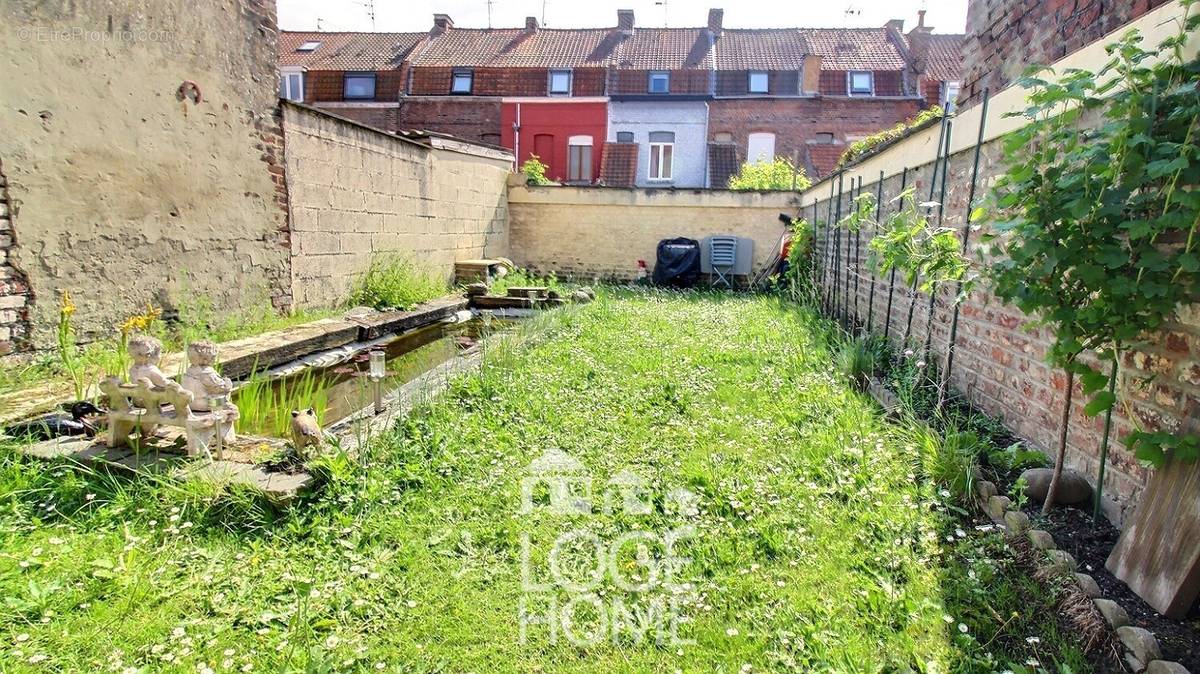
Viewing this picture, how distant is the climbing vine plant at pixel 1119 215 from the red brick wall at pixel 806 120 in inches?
688

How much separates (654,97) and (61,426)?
17865 millimetres

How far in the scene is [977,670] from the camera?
184 centimetres

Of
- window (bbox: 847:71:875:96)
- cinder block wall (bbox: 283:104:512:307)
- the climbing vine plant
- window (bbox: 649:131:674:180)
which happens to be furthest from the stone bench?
window (bbox: 847:71:875:96)

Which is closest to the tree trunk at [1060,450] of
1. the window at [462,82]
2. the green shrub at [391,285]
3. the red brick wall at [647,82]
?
the green shrub at [391,285]

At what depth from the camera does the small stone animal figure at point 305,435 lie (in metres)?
2.98

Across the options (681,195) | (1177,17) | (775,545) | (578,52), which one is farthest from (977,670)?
(578,52)

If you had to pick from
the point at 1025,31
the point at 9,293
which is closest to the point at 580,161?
the point at 9,293

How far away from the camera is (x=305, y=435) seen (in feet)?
9.78

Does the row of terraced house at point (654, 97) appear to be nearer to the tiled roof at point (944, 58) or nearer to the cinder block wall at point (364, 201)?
the tiled roof at point (944, 58)

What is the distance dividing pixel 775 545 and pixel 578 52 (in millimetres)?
20145

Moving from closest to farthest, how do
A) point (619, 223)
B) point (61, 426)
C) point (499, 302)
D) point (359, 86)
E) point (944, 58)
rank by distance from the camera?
point (61, 426) → point (499, 302) → point (619, 223) → point (944, 58) → point (359, 86)

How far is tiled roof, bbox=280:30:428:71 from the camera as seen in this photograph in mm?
20234

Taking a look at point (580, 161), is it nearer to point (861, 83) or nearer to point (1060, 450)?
point (861, 83)

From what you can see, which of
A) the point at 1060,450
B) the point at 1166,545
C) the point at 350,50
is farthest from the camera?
the point at 350,50
